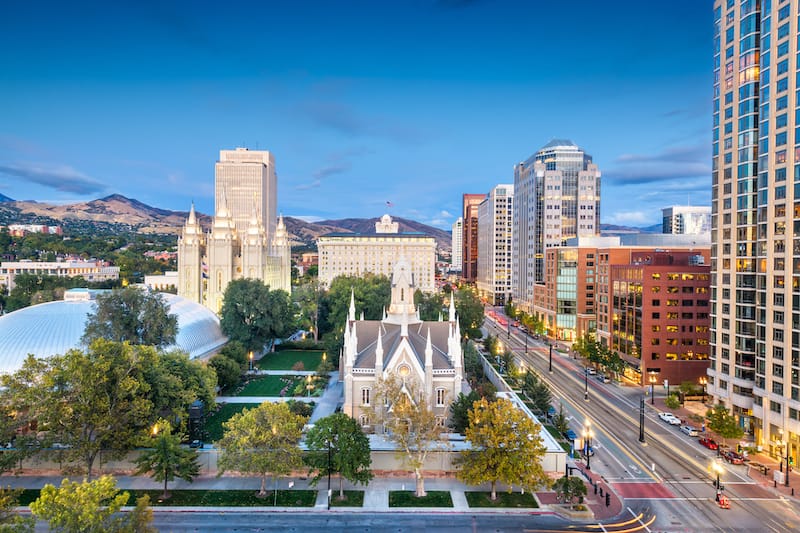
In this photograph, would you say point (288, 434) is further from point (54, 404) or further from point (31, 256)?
point (31, 256)

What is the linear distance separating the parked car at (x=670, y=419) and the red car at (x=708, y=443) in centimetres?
479

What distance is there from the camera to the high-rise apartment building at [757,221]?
44.6 meters

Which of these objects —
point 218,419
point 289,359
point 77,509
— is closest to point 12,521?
point 77,509

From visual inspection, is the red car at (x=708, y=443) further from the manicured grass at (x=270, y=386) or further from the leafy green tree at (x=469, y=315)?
the leafy green tree at (x=469, y=315)

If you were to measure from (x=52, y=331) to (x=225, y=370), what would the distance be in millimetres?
21544

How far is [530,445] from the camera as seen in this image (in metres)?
35.3

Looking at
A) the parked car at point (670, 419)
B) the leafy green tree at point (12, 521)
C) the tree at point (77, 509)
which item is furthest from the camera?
the parked car at point (670, 419)

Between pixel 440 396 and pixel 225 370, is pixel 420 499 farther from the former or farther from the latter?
pixel 225 370

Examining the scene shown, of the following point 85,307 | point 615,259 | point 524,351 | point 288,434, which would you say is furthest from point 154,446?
point 615,259

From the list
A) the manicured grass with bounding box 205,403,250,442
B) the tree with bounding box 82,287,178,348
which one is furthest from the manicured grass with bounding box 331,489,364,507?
the tree with bounding box 82,287,178,348

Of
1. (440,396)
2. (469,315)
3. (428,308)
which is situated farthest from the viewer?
(428,308)

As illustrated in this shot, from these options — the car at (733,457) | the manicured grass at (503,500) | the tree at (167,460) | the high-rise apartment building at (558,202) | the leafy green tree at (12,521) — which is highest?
the high-rise apartment building at (558,202)

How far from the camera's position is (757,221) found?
49438 millimetres

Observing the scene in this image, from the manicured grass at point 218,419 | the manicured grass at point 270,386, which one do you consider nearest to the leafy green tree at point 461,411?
the manicured grass at point 218,419
